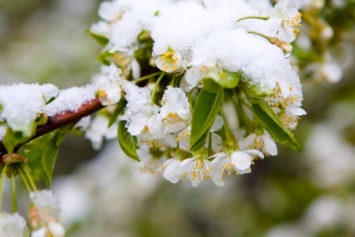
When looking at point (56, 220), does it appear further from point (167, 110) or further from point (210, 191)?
point (210, 191)

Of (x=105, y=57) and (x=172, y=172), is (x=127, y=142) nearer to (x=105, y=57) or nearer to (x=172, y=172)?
(x=172, y=172)

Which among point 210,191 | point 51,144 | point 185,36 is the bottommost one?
point 210,191

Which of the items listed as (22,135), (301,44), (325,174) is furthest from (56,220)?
(325,174)

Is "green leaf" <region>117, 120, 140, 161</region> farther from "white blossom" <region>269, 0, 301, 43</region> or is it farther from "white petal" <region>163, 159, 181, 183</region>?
"white blossom" <region>269, 0, 301, 43</region>

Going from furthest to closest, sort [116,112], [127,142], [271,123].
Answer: [116,112], [127,142], [271,123]

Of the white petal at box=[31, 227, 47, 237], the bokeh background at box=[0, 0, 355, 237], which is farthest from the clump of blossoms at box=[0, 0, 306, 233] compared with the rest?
the bokeh background at box=[0, 0, 355, 237]

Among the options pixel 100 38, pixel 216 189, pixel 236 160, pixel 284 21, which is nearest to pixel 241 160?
pixel 236 160
